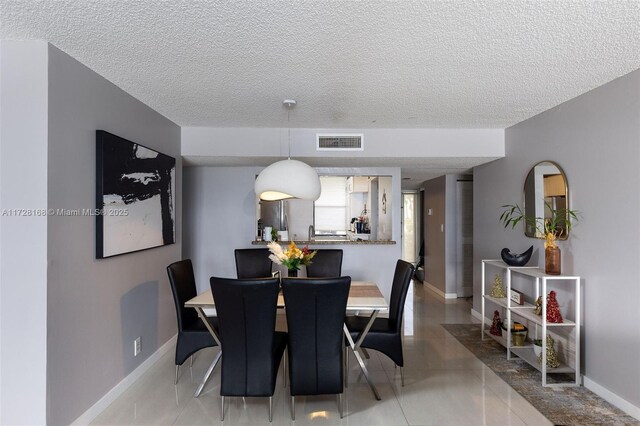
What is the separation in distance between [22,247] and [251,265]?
204cm

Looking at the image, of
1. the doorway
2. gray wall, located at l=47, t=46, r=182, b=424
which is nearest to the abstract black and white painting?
gray wall, located at l=47, t=46, r=182, b=424

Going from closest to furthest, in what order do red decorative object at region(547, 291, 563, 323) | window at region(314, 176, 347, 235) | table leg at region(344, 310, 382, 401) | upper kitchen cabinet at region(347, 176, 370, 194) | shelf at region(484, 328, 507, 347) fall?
table leg at region(344, 310, 382, 401), red decorative object at region(547, 291, 563, 323), shelf at region(484, 328, 507, 347), upper kitchen cabinet at region(347, 176, 370, 194), window at region(314, 176, 347, 235)

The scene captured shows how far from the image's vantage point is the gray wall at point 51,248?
2.02 meters

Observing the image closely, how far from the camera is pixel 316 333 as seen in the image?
2332 mm

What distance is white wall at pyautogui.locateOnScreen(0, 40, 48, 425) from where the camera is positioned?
2.02 meters

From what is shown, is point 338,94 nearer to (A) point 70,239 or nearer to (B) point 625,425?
(A) point 70,239

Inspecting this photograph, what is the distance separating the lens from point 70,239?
7.33ft

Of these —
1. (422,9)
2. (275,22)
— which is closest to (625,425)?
(422,9)

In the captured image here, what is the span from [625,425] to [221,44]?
11.3 feet

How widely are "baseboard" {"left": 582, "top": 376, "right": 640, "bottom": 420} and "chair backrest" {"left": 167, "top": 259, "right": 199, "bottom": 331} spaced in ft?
10.4

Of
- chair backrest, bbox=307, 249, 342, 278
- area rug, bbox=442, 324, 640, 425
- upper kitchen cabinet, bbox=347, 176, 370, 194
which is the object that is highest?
upper kitchen cabinet, bbox=347, 176, 370, 194

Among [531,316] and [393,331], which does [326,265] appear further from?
[531,316]

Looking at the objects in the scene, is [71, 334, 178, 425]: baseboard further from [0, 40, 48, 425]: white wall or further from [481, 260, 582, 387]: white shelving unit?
[481, 260, 582, 387]: white shelving unit

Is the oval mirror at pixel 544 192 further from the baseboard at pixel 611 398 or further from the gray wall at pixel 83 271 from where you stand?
the gray wall at pixel 83 271
